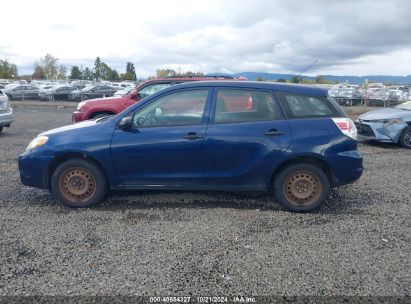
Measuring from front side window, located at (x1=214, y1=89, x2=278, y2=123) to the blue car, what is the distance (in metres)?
0.01

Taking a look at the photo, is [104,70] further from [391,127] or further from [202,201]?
[202,201]

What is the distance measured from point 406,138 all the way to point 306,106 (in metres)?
6.17

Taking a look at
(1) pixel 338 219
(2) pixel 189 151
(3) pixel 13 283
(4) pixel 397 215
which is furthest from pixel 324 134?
(3) pixel 13 283

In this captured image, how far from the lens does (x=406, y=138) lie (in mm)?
9578

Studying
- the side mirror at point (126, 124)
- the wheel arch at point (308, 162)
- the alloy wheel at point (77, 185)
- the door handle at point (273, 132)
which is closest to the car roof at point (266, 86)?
the door handle at point (273, 132)

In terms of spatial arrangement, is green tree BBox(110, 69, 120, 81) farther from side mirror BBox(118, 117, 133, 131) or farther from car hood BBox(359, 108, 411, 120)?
side mirror BBox(118, 117, 133, 131)

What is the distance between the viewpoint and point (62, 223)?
173 inches

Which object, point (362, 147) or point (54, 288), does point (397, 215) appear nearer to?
point (54, 288)

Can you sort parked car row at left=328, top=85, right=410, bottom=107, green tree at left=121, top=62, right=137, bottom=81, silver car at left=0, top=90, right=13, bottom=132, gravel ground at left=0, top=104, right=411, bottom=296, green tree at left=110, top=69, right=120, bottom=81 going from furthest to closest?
green tree at left=110, top=69, right=120, bottom=81, green tree at left=121, top=62, right=137, bottom=81, parked car row at left=328, top=85, right=410, bottom=107, silver car at left=0, top=90, right=13, bottom=132, gravel ground at left=0, top=104, right=411, bottom=296

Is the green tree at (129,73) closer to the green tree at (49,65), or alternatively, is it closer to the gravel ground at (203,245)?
the green tree at (49,65)

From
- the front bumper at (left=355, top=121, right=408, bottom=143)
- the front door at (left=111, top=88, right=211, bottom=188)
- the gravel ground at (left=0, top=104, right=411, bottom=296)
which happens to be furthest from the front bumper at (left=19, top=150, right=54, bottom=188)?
the front bumper at (left=355, top=121, right=408, bottom=143)

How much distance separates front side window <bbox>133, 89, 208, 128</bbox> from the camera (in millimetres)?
4766

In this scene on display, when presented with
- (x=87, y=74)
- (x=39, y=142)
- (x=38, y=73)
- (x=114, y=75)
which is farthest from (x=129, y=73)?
(x=39, y=142)

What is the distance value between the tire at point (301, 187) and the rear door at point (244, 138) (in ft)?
0.73
